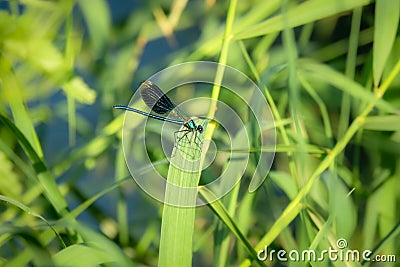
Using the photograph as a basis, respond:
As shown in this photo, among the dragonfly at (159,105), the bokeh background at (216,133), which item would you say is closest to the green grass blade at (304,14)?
the bokeh background at (216,133)

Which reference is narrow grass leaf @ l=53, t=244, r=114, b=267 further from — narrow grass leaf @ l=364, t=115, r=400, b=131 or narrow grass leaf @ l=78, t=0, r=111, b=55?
narrow grass leaf @ l=78, t=0, r=111, b=55

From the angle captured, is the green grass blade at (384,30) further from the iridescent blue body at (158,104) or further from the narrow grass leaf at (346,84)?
the iridescent blue body at (158,104)

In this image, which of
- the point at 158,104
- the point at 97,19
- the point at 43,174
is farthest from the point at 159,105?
the point at 97,19

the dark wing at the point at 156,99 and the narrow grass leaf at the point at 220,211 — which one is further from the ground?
the dark wing at the point at 156,99

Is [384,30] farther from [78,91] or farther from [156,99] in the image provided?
[78,91]

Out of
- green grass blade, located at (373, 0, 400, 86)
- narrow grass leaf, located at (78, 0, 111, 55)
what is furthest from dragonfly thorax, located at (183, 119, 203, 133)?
narrow grass leaf, located at (78, 0, 111, 55)
